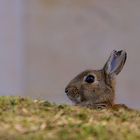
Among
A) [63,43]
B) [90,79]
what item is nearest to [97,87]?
[90,79]

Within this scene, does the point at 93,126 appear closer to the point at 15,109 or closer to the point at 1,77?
the point at 15,109

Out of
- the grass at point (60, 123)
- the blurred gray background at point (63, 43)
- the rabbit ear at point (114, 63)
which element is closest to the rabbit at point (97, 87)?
the rabbit ear at point (114, 63)

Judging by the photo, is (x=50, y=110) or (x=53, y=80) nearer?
(x=50, y=110)

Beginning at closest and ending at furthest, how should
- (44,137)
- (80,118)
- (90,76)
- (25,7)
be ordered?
1. (44,137)
2. (80,118)
3. (90,76)
4. (25,7)

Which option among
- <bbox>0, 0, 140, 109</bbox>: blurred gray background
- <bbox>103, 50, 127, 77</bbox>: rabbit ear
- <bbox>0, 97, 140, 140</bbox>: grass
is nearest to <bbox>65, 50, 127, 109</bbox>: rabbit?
<bbox>103, 50, 127, 77</bbox>: rabbit ear

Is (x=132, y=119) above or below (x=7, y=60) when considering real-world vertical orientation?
below

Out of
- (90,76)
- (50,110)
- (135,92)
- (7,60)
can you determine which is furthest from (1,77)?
(50,110)

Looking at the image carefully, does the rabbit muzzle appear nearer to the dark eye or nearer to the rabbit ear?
the dark eye
